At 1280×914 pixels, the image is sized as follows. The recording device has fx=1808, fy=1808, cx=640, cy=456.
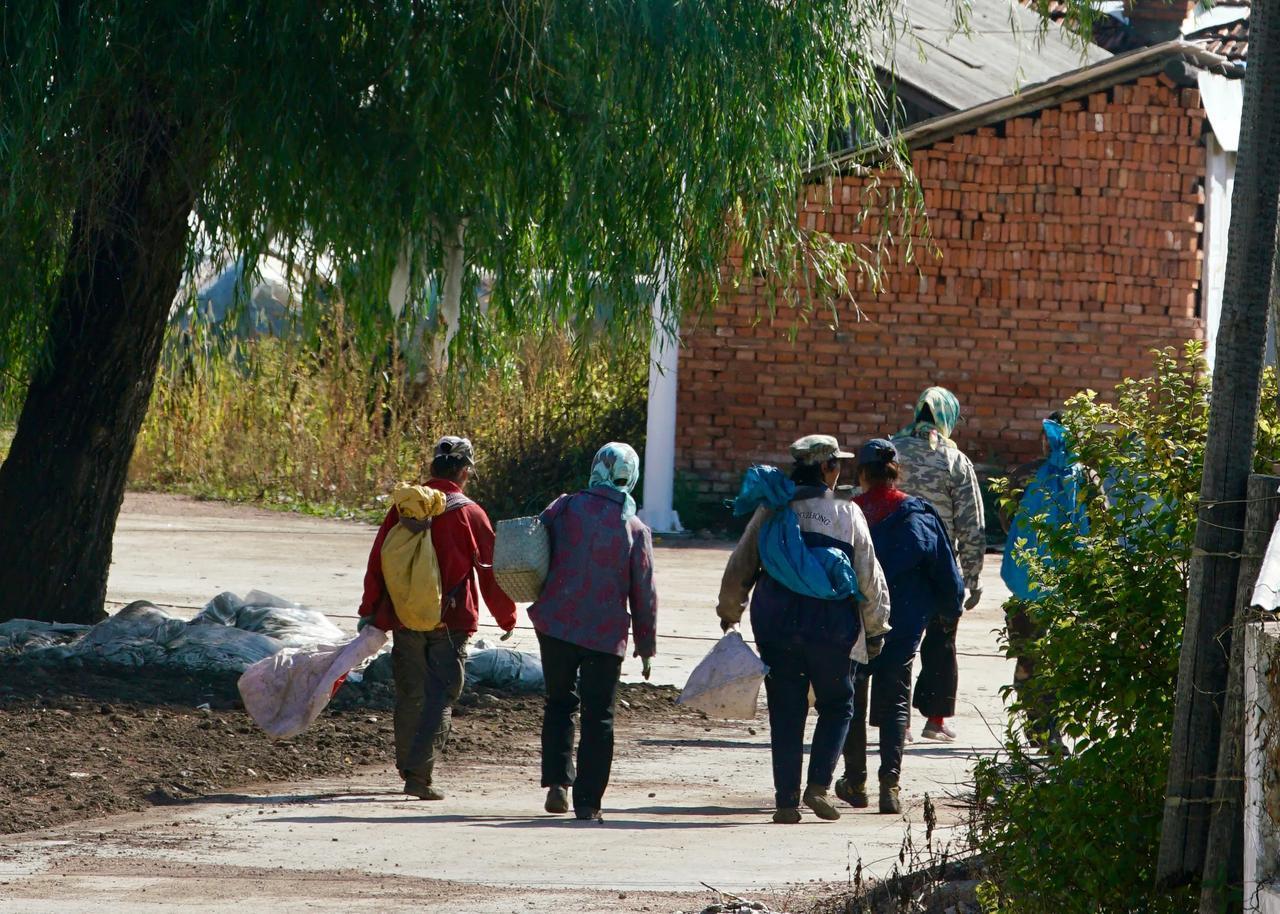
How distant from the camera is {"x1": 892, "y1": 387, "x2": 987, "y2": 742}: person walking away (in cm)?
860

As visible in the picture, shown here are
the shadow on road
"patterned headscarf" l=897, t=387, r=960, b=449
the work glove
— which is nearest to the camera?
the shadow on road

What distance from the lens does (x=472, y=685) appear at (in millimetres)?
9773

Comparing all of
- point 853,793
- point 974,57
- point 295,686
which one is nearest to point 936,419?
point 853,793

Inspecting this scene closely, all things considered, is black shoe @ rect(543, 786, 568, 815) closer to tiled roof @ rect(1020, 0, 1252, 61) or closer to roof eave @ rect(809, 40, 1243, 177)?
roof eave @ rect(809, 40, 1243, 177)

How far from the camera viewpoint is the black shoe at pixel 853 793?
757cm

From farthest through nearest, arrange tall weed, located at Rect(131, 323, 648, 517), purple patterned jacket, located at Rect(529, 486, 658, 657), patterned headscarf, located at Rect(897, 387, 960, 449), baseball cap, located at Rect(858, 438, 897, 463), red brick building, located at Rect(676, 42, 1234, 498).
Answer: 1. tall weed, located at Rect(131, 323, 648, 517)
2. red brick building, located at Rect(676, 42, 1234, 498)
3. patterned headscarf, located at Rect(897, 387, 960, 449)
4. baseball cap, located at Rect(858, 438, 897, 463)
5. purple patterned jacket, located at Rect(529, 486, 658, 657)

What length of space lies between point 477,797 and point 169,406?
16.0m

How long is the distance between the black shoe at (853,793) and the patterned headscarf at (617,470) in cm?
150

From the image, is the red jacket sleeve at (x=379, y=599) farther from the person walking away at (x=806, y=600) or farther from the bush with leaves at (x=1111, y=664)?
the bush with leaves at (x=1111, y=664)

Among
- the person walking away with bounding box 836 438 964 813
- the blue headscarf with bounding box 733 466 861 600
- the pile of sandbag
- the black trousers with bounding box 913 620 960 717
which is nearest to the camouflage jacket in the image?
the black trousers with bounding box 913 620 960 717

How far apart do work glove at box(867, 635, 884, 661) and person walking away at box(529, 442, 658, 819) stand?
935mm

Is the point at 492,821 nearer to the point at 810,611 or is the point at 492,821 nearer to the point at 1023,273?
the point at 810,611

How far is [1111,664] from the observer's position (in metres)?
4.64

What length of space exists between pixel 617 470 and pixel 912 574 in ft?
4.83
